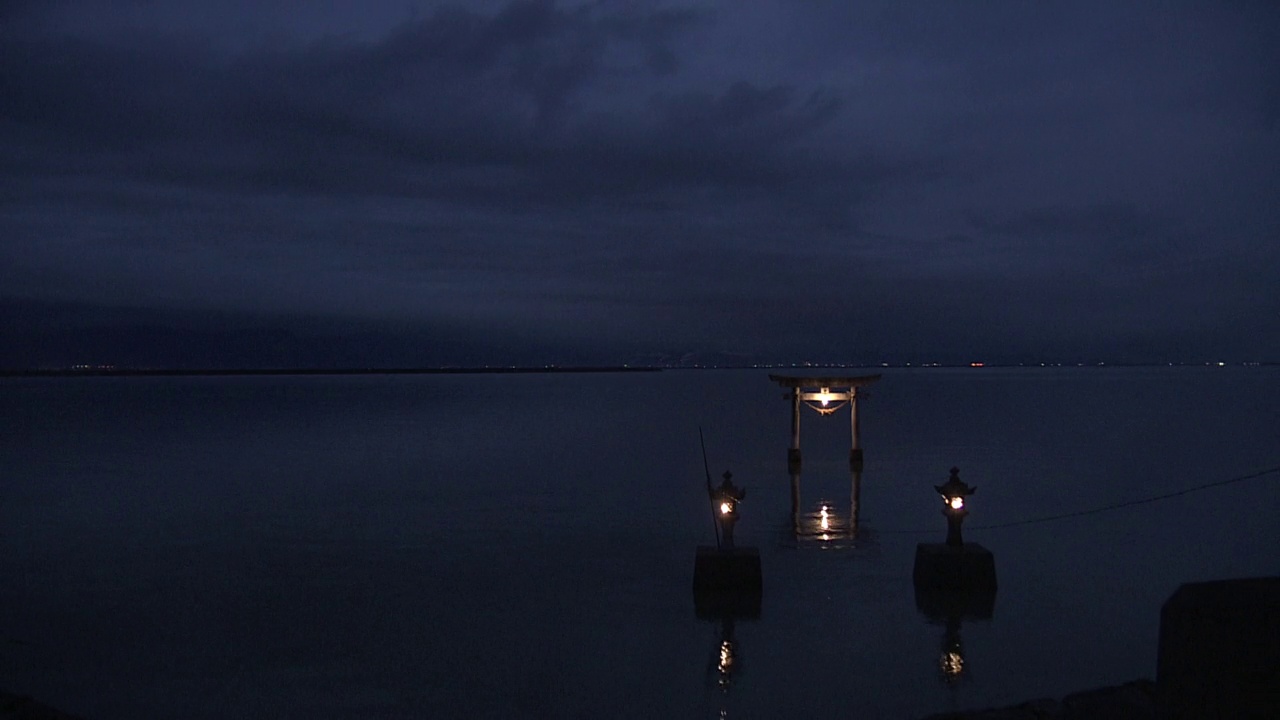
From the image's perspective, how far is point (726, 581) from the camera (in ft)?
39.3

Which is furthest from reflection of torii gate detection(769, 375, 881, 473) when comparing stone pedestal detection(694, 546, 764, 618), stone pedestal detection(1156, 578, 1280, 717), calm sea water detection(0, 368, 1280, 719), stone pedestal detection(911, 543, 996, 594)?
stone pedestal detection(1156, 578, 1280, 717)

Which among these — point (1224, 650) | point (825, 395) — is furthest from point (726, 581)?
point (825, 395)

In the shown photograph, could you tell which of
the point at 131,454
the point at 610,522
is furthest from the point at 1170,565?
the point at 131,454

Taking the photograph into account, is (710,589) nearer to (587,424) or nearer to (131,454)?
(131,454)

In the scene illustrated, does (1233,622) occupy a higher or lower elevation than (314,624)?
higher

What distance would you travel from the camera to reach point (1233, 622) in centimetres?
365

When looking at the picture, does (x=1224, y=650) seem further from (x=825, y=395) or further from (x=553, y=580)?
(x=825, y=395)

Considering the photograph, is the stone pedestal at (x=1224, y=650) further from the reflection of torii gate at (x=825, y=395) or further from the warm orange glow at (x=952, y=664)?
the reflection of torii gate at (x=825, y=395)

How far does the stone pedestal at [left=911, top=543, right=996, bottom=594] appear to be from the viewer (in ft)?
39.6

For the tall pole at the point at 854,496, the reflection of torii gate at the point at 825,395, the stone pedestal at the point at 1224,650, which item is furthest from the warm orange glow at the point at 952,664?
the reflection of torii gate at the point at 825,395

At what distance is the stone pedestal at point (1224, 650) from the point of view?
3.61 metres

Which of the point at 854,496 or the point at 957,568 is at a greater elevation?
the point at 957,568

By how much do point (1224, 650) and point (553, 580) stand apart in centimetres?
1185

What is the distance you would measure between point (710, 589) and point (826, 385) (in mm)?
17089
